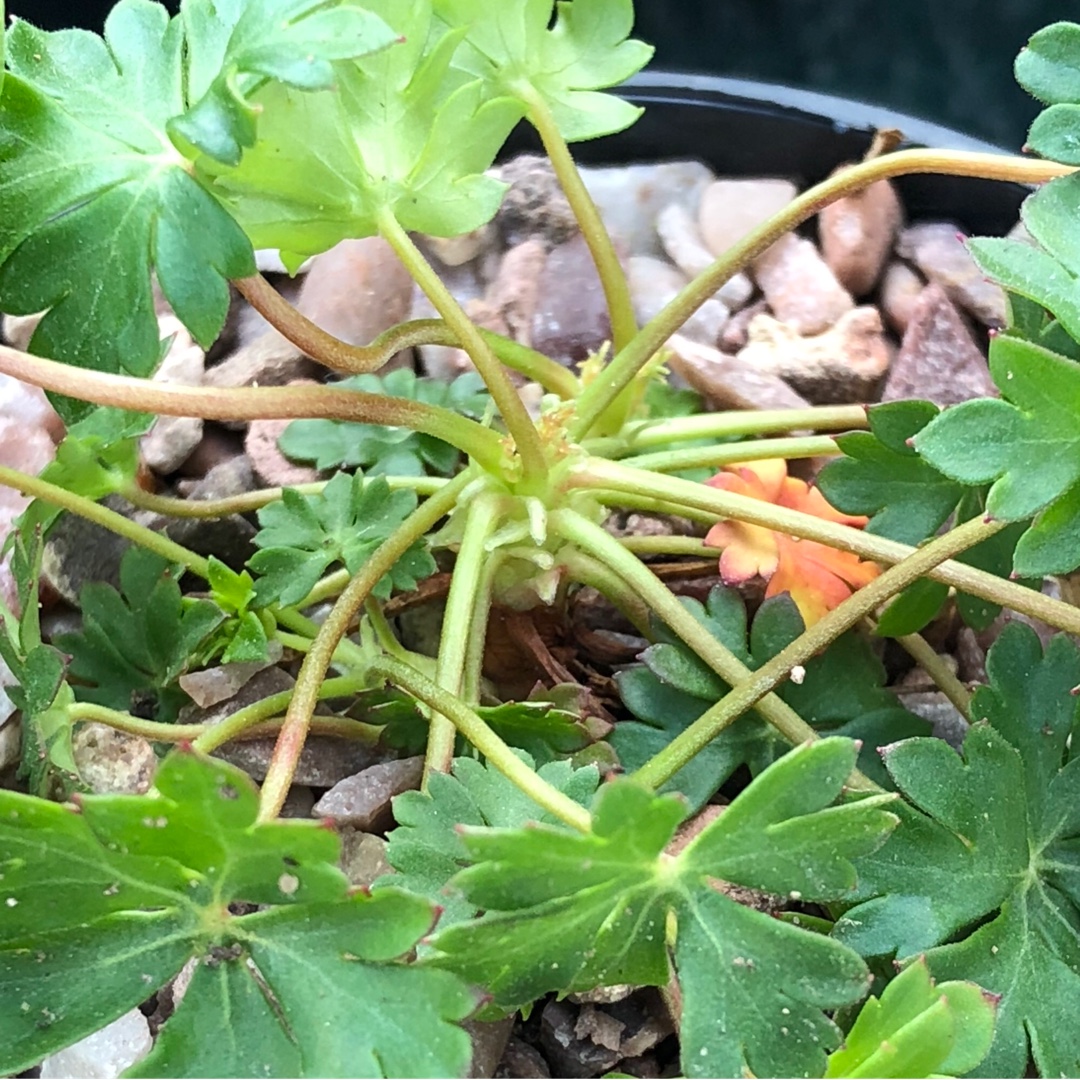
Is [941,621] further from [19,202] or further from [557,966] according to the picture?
[19,202]

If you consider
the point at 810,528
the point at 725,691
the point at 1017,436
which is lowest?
the point at 725,691

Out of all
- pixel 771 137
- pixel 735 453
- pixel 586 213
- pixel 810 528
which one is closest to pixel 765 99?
pixel 771 137

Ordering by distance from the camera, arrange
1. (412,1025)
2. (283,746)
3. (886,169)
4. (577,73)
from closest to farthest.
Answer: (412,1025) → (283,746) → (886,169) → (577,73)

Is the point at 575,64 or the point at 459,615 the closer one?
the point at 459,615

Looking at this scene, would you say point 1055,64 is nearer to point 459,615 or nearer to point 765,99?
point 459,615

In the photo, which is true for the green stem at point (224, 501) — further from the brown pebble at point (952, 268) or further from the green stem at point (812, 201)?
the brown pebble at point (952, 268)

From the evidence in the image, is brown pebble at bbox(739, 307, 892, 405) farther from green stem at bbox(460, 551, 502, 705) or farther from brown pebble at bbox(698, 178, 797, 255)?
green stem at bbox(460, 551, 502, 705)

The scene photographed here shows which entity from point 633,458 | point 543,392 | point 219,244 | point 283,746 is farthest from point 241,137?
point 543,392
